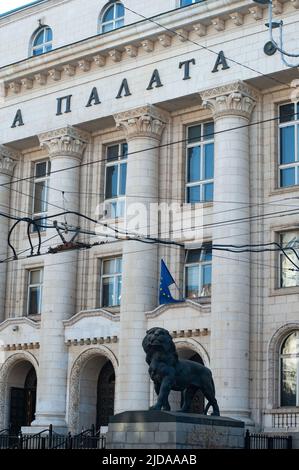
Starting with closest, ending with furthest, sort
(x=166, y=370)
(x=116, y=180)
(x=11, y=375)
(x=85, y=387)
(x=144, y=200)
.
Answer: (x=166, y=370), (x=144, y=200), (x=85, y=387), (x=116, y=180), (x=11, y=375)

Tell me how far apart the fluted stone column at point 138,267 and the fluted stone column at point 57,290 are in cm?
327

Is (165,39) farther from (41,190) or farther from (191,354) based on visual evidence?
(191,354)

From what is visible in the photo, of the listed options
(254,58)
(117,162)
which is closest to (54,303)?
(117,162)

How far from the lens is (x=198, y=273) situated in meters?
38.8

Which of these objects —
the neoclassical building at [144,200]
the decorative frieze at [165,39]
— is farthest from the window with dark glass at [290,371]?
the decorative frieze at [165,39]

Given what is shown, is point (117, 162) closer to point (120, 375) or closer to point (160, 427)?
point (120, 375)

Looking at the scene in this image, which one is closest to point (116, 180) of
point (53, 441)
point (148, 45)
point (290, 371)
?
point (148, 45)

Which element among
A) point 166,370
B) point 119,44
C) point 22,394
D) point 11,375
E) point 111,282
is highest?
point 119,44

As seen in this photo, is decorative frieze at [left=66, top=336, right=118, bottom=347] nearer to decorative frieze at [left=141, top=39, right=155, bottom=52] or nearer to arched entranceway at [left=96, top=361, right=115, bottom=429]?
arched entranceway at [left=96, top=361, right=115, bottom=429]

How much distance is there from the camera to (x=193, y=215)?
38.9 meters

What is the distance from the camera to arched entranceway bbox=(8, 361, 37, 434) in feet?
146

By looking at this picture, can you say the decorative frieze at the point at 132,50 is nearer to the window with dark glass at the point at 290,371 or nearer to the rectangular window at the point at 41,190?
the rectangular window at the point at 41,190

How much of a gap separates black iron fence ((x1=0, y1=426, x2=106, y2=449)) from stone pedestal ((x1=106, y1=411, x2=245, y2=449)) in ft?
26.0

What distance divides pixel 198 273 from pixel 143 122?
6.87 meters
